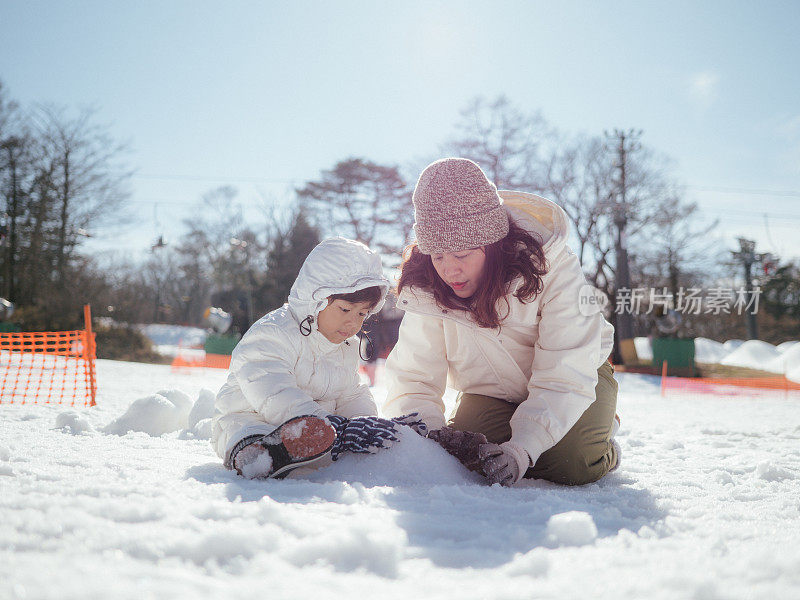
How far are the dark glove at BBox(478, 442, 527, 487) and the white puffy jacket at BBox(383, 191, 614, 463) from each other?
0.07 metres

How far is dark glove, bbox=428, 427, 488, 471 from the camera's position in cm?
203

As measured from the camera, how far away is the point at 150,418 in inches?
114

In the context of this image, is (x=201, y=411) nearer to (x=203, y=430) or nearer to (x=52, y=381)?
(x=203, y=430)

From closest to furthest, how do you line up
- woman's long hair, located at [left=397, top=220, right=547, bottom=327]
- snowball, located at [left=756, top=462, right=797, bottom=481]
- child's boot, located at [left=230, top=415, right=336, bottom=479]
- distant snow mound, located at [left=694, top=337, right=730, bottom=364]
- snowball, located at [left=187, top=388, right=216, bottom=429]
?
child's boot, located at [left=230, top=415, right=336, bottom=479] < woman's long hair, located at [left=397, top=220, right=547, bottom=327] < snowball, located at [left=756, top=462, right=797, bottom=481] < snowball, located at [left=187, top=388, right=216, bottom=429] < distant snow mound, located at [left=694, top=337, right=730, bottom=364]

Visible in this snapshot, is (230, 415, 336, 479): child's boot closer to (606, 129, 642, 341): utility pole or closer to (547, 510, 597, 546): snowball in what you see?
(547, 510, 597, 546): snowball

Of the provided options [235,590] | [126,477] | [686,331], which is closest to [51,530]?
[235,590]

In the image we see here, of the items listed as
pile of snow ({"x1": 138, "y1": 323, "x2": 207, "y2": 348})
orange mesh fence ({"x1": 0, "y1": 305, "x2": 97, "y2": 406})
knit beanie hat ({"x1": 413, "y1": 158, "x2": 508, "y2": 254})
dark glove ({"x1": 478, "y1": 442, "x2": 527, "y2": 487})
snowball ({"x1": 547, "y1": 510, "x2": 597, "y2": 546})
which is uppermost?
knit beanie hat ({"x1": 413, "y1": 158, "x2": 508, "y2": 254})

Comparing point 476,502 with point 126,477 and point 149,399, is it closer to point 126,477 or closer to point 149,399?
point 126,477

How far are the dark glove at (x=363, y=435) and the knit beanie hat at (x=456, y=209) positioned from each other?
0.65 meters

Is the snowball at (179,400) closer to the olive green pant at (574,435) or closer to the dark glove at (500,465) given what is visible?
the olive green pant at (574,435)

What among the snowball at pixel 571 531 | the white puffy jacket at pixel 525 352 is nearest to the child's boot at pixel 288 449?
the white puffy jacket at pixel 525 352

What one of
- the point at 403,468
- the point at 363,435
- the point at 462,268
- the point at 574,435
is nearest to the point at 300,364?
the point at 363,435

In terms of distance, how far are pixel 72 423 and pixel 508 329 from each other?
7.36 ft

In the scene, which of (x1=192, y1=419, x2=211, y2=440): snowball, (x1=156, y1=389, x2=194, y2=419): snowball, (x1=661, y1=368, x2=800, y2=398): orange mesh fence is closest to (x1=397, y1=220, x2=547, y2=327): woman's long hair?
(x1=192, y1=419, x2=211, y2=440): snowball
